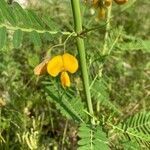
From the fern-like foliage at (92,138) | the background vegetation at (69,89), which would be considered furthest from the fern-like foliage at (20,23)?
the fern-like foliage at (92,138)

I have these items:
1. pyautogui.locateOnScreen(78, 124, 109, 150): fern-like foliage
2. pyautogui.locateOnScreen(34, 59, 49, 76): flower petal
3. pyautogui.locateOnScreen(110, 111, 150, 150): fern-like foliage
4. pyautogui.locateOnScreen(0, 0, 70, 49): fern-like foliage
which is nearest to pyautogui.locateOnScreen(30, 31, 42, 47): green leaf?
pyautogui.locateOnScreen(0, 0, 70, 49): fern-like foliage

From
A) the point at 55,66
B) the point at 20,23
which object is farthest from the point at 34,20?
the point at 55,66

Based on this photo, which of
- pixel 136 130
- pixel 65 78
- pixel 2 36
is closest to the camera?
pixel 2 36

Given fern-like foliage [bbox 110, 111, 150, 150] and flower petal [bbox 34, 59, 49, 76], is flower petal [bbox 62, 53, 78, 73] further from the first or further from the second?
fern-like foliage [bbox 110, 111, 150, 150]

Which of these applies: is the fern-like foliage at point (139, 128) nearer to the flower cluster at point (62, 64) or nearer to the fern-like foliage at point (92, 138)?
the fern-like foliage at point (92, 138)

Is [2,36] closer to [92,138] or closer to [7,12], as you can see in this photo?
[7,12]

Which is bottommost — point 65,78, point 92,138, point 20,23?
point 92,138
